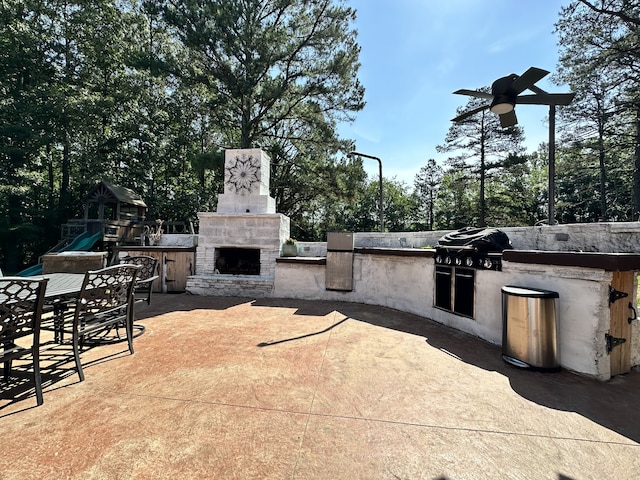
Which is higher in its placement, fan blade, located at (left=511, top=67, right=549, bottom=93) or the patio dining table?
fan blade, located at (left=511, top=67, right=549, bottom=93)

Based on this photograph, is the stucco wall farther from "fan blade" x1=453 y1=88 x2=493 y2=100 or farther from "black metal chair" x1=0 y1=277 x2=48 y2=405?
"black metal chair" x1=0 y1=277 x2=48 y2=405

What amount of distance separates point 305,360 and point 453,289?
2708 millimetres

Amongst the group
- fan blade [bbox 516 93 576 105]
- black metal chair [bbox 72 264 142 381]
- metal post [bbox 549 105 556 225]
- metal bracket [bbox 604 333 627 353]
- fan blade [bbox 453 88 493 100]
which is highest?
fan blade [bbox 453 88 493 100]

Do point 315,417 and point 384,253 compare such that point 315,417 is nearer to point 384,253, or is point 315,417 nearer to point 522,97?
point 384,253

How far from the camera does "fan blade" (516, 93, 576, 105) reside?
3547 mm

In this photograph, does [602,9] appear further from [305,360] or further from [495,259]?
[305,360]

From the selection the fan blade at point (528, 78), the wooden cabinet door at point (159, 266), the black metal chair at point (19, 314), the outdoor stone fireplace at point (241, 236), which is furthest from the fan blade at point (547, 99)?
the wooden cabinet door at point (159, 266)

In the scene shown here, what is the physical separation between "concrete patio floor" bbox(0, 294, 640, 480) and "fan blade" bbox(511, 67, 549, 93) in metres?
3.44

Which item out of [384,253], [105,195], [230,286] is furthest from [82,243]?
[384,253]

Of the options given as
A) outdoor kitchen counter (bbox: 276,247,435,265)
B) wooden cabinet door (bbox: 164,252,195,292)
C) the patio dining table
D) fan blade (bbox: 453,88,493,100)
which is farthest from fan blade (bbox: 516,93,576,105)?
wooden cabinet door (bbox: 164,252,195,292)

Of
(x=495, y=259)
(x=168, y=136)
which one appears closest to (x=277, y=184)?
(x=168, y=136)

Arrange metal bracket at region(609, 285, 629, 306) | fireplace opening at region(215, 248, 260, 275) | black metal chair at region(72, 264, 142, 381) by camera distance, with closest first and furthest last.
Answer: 1. black metal chair at region(72, 264, 142, 381)
2. metal bracket at region(609, 285, 629, 306)
3. fireplace opening at region(215, 248, 260, 275)

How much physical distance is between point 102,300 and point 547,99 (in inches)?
238

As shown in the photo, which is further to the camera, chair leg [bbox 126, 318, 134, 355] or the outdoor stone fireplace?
the outdoor stone fireplace
